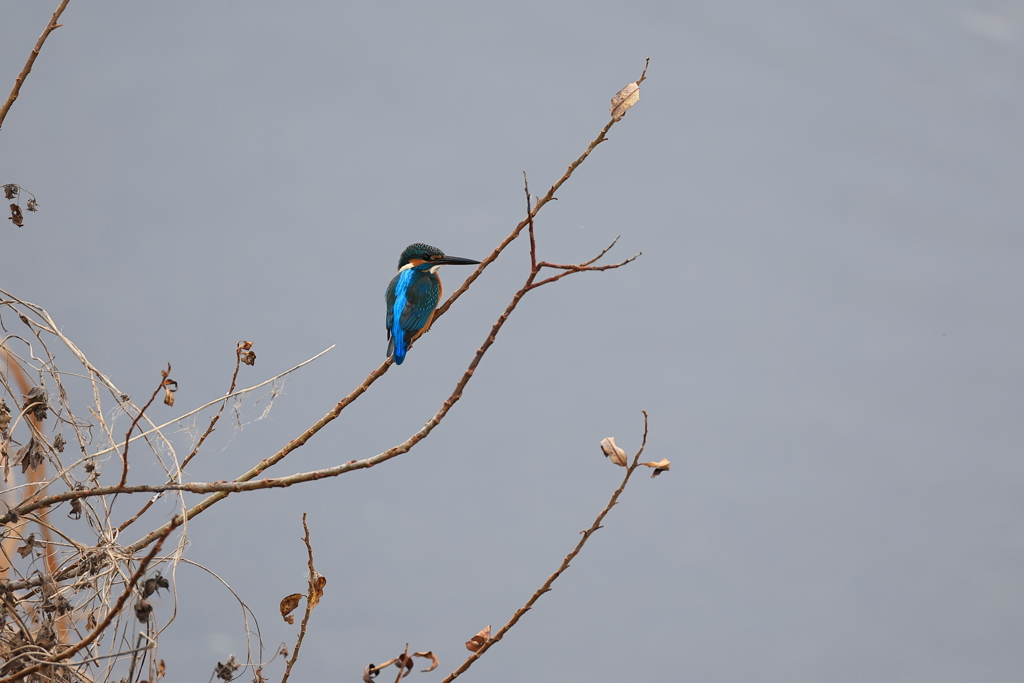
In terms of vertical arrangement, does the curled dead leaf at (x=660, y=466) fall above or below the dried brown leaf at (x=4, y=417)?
below

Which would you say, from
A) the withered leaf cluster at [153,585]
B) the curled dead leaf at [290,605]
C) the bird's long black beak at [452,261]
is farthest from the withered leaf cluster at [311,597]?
the bird's long black beak at [452,261]

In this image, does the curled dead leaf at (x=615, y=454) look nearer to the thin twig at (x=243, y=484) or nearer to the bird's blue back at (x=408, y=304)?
the thin twig at (x=243, y=484)

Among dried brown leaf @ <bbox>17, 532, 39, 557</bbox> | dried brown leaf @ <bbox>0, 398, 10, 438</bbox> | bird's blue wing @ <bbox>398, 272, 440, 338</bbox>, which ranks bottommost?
dried brown leaf @ <bbox>17, 532, 39, 557</bbox>

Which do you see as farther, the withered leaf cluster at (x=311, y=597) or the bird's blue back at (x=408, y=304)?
the bird's blue back at (x=408, y=304)

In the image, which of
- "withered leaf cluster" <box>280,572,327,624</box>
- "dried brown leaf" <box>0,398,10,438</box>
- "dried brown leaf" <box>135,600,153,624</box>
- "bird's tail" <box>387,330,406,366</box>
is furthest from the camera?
"bird's tail" <box>387,330,406,366</box>

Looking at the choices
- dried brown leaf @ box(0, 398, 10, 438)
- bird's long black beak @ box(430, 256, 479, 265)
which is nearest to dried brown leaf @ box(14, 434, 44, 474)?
dried brown leaf @ box(0, 398, 10, 438)

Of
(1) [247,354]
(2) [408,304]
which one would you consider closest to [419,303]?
(2) [408,304]

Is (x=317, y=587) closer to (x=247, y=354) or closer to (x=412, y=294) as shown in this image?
A: (x=247, y=354)

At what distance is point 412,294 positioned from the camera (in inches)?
74.8

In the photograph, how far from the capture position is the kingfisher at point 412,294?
1848 mm

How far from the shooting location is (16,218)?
1.07m

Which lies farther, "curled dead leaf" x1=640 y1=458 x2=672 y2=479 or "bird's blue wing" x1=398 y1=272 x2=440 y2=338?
"bird's blue wing" x1=398 y1=272 x2=440 y2=338

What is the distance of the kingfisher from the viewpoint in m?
1.85

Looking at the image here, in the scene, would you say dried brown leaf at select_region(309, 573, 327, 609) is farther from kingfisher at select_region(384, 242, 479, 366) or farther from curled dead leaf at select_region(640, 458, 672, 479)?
kingfisher at select_region(384, 242, 479, 366)
